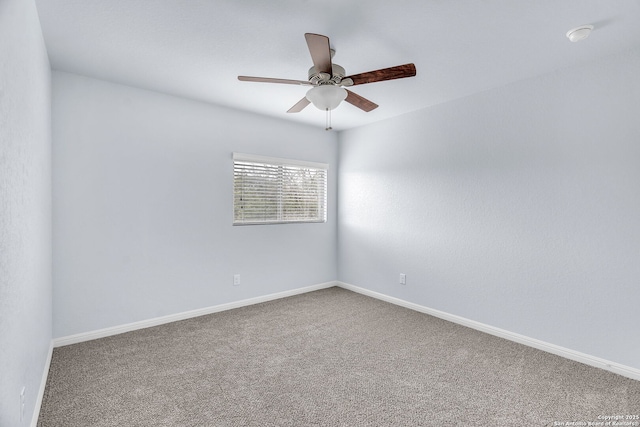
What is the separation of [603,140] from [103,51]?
12.7 ft

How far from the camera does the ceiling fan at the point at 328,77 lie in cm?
184

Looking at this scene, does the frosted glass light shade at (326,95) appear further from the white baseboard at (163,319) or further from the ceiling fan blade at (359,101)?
the white baseboard at (163,319)

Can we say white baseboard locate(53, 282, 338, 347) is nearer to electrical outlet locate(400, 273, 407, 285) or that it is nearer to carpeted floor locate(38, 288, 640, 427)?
carpeted floor locate(38, 288, 640, 427)

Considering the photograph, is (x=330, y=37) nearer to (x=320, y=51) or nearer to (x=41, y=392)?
(x=320, y=51)

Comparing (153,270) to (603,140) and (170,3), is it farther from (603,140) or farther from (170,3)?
(603,140)

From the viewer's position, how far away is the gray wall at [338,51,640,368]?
231 cm

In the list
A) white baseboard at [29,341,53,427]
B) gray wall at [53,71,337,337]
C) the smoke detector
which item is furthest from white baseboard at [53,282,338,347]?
the smoke detector

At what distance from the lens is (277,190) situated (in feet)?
13.4

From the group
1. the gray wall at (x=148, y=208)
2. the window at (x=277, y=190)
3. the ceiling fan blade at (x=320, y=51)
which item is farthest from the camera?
the window at (x=277, y=190)

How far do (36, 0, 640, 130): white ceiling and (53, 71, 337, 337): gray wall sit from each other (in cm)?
38

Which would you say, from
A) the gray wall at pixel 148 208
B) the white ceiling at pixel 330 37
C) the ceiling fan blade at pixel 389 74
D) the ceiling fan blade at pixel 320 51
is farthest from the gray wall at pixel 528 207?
the ceiling fan blade at pixel 320 51

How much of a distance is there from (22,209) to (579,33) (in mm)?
3413

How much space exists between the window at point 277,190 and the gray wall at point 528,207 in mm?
945

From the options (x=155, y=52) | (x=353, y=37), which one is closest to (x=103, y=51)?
(x=155, y=52)
